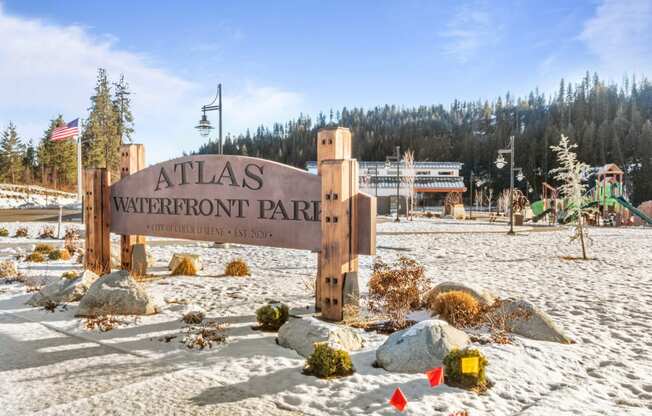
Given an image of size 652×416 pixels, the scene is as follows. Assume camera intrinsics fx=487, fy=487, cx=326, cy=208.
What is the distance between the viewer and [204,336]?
630 centimetres

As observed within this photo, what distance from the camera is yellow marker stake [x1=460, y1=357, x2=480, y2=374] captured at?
15.3ft

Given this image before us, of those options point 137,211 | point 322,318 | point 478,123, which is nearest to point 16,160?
point 137,211

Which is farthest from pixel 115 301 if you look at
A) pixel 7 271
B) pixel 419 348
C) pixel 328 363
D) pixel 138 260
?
pixel 7 271

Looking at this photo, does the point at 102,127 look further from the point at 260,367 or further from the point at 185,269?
the point at 260,367

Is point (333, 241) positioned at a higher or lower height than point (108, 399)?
higher

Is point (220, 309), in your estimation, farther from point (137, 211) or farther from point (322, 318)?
point (137, 211)

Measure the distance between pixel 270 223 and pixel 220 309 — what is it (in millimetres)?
1662

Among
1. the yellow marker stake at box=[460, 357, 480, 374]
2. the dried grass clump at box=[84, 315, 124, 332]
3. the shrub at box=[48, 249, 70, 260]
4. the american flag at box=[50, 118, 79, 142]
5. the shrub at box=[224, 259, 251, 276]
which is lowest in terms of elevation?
the dried grass clump at box=[84, 315, 124, 332]

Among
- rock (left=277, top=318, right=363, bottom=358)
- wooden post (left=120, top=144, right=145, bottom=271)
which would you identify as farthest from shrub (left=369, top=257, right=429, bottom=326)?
wooden post (left=120, top=144, right=145, bottom=271)

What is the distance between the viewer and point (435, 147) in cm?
13538

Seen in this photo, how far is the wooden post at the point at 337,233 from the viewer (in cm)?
709

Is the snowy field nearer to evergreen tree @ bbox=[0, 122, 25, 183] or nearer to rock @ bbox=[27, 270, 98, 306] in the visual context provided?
rock @ bbox=[27, 270, 98, 306]

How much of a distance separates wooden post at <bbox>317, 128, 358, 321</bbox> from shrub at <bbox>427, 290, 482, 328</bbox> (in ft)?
4.68

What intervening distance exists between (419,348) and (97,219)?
7.79m
